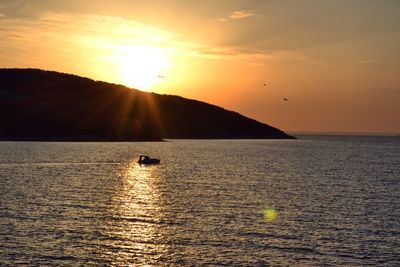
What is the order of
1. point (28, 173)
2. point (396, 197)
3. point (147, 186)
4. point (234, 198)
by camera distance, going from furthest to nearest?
point (28, 173), point (147, 186), point (396, 197), point (234, 198)

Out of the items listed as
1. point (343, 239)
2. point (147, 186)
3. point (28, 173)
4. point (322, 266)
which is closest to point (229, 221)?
point (343, 239)

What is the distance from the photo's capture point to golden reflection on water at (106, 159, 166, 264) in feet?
159

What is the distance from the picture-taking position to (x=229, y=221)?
6581 centimetres

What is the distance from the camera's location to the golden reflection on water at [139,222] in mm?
48500

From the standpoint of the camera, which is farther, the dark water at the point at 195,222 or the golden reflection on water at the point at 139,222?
the golden reflection on water at the point at 139,222

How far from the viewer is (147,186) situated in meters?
107

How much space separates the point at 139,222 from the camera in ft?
213

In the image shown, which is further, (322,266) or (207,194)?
(207,194)

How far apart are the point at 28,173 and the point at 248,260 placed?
312 feet

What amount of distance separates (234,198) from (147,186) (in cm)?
2504

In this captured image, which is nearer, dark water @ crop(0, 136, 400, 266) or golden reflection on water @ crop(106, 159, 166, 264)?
dark water @ crop(0, 136, 400, 266)

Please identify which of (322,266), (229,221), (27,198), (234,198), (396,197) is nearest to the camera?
(322,266)

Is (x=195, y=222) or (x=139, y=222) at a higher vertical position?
(x=195, y=222)

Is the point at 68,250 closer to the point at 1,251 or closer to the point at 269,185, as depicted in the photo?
the point at 1,251
